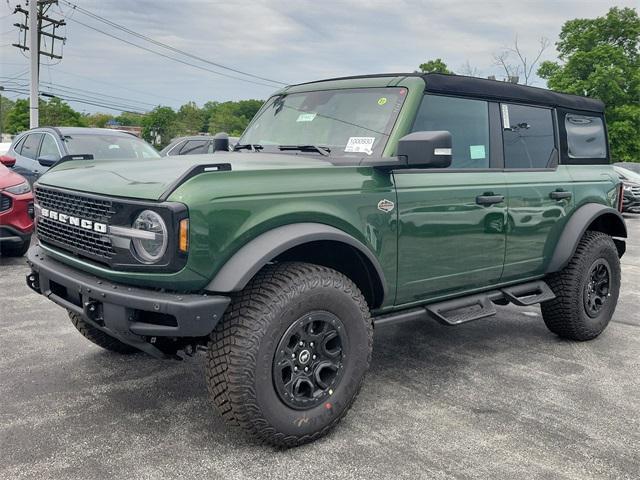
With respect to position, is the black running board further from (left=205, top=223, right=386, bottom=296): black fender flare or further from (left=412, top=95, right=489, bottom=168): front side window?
(left=412, top=95, right=489, bottom=168): front side window

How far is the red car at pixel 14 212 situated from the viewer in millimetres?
6922

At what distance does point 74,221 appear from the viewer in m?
3.05

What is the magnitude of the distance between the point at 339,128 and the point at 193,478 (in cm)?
216

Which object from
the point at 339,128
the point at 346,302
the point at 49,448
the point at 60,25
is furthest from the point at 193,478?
the point at 60,25

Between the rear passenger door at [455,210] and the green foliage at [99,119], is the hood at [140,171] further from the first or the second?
the green foliage at [99,119]

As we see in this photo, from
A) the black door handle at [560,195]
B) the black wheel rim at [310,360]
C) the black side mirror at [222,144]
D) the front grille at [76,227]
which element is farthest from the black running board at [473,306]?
the black side mirror at [222,144]

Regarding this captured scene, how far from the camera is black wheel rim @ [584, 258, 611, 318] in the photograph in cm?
479

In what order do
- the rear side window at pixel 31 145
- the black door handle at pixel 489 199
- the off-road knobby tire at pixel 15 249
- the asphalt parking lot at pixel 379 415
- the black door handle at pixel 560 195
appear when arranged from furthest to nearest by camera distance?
the rear side window at pixel 31 145
the off-road knobby tire at pixel 15 249
the black door handle at pixel 560 195
the black door handle at pixel 489 199
the asphalt parking lot at pixel 379 415

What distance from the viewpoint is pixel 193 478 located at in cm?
264

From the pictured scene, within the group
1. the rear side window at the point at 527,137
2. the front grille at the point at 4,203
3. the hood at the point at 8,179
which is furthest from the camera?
the hood at the point at 8,179

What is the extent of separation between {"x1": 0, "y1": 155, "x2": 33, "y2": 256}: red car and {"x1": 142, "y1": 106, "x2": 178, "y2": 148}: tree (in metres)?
90.1

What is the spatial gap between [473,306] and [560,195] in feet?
3.80

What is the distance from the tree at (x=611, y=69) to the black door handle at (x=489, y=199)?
116 feet

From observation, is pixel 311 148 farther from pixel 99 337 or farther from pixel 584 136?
pixel 584 136
